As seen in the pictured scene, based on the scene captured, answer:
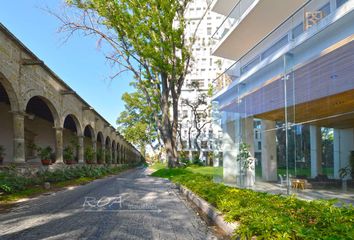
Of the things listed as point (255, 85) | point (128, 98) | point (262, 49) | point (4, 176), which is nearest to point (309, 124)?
point (255, 85)

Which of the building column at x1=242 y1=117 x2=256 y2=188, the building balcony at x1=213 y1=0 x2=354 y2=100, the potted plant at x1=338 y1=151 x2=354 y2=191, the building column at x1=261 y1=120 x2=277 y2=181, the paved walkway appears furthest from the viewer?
the building column at x1=242 y1=117 x2=256 y2=188

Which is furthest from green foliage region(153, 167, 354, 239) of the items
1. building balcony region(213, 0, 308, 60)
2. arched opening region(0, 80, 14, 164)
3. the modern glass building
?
arched opening region(0, 80, 14, 164)

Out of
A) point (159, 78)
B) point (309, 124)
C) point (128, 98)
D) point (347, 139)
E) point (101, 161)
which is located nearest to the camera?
point (347, 139)

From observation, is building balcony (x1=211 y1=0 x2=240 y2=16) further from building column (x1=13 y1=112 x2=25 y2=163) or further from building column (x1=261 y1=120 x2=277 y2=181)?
building column (x1=13 y1=112 x2=25 y2=163)

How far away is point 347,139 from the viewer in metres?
8.18

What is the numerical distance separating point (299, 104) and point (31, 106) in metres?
15.7

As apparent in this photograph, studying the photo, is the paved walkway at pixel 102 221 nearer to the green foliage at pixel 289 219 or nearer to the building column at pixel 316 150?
the green foliage at pixel 289 219

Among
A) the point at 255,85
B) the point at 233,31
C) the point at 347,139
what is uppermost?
the point at 233,31

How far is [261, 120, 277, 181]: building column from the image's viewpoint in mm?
11199

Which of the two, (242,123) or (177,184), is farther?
(177,184)

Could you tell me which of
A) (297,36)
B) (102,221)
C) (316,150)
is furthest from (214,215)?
(297,36)

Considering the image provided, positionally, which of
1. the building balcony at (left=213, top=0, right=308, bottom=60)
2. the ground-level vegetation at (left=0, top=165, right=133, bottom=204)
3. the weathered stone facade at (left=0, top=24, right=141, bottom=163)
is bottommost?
the ground-level vegetation at (left=0, top=165, right=133, bottom=204)

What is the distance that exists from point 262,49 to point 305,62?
12.1 feet

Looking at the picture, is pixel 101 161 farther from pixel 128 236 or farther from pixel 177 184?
pixel 128 236
